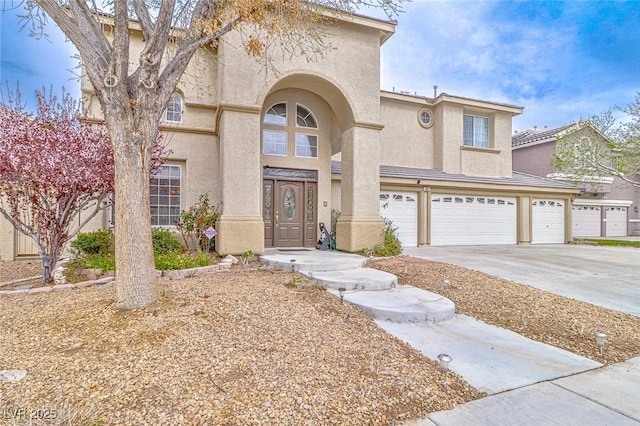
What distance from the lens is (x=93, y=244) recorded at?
788 cm

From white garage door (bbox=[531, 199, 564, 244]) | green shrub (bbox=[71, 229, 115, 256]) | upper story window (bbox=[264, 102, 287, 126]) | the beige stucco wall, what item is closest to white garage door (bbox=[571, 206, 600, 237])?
white garage door (bbox=[531, 199, 564, 244])

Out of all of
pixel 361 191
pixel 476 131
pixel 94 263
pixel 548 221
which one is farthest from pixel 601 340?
pixel 548 221

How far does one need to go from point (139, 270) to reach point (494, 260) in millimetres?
9313

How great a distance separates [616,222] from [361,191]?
772 inches

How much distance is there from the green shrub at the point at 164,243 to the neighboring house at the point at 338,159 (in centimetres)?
133

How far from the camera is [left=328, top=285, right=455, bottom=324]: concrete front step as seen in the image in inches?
178

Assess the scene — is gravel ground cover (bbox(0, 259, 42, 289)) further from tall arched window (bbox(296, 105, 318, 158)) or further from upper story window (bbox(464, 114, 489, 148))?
upper story window (bbox(464, 114, 489, 148))

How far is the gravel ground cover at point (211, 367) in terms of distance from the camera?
7.75ft

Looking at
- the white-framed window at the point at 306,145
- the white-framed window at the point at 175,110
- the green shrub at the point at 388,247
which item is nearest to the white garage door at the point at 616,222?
the green shrub at the point at 388,247

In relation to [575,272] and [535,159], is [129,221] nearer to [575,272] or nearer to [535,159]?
[575,272]

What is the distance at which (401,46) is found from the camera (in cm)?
1162

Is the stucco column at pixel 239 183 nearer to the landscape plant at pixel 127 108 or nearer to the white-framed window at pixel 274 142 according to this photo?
the white-framed window at pixel 274 142

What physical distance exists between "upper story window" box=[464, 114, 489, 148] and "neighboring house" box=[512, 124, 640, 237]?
4249mm

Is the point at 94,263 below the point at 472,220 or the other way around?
below
